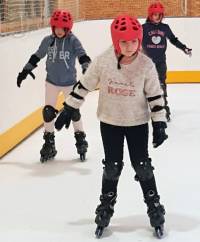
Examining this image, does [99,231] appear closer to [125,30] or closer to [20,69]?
[125,30]

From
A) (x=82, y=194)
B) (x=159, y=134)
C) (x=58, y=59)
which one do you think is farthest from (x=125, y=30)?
(x=58, y=59)

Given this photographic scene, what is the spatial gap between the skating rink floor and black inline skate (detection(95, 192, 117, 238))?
6 cm

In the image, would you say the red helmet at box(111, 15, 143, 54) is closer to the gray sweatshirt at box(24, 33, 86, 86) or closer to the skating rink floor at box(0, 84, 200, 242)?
the skating rink floor at box(0, 84, 200, 242)

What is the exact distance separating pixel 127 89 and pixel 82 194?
43.0 inches

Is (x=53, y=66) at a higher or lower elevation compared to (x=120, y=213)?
higher

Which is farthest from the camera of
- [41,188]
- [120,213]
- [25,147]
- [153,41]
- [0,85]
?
[153,41]

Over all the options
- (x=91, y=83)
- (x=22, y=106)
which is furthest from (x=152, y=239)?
(x=22, y=106)

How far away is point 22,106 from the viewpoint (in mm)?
5430

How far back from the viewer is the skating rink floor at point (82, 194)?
3105 millimetres

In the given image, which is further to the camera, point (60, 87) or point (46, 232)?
point (60, 87)

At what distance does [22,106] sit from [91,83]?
99.2 inches

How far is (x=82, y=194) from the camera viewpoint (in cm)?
374

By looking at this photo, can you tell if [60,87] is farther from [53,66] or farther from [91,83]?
[91,83]

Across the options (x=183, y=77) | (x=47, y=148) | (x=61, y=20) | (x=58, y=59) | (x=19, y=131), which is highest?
(x=61, y=20)
